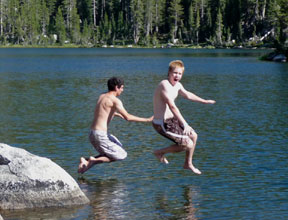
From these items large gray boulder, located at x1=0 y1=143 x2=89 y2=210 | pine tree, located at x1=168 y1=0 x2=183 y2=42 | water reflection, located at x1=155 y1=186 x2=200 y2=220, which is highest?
pine tree, located at x1=168 y1=0 x2=183 y2=42

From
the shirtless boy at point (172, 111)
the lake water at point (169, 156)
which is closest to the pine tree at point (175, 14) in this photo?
the lake water at point (169, 156)

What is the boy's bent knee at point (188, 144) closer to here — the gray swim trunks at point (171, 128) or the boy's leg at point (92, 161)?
the gray swim trunks at point (171, 128)

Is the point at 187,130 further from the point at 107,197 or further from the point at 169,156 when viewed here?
the point at 169,156

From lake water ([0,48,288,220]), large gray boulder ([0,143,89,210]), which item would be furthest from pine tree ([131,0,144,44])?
large gray boulder ([0,143,89,210])

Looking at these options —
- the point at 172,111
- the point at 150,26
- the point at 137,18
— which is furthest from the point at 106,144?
the point at 150,26

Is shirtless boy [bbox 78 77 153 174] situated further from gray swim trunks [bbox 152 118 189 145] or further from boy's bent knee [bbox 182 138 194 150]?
boy's bent knee [bbox 182 138 194 150]

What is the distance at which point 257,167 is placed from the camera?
1454 cm

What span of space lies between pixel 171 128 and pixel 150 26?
178426 millimetres

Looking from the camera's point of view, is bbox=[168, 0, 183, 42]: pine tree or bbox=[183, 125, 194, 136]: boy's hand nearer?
bbox=[183, 125, 194, 136]: boy's hand

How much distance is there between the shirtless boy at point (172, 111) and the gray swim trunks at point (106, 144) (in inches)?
36.3

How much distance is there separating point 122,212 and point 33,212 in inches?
61.4

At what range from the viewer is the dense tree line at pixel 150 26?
16588cm

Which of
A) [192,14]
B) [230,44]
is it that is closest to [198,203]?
[230,44]

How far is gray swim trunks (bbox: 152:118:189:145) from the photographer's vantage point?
35.9 ft
